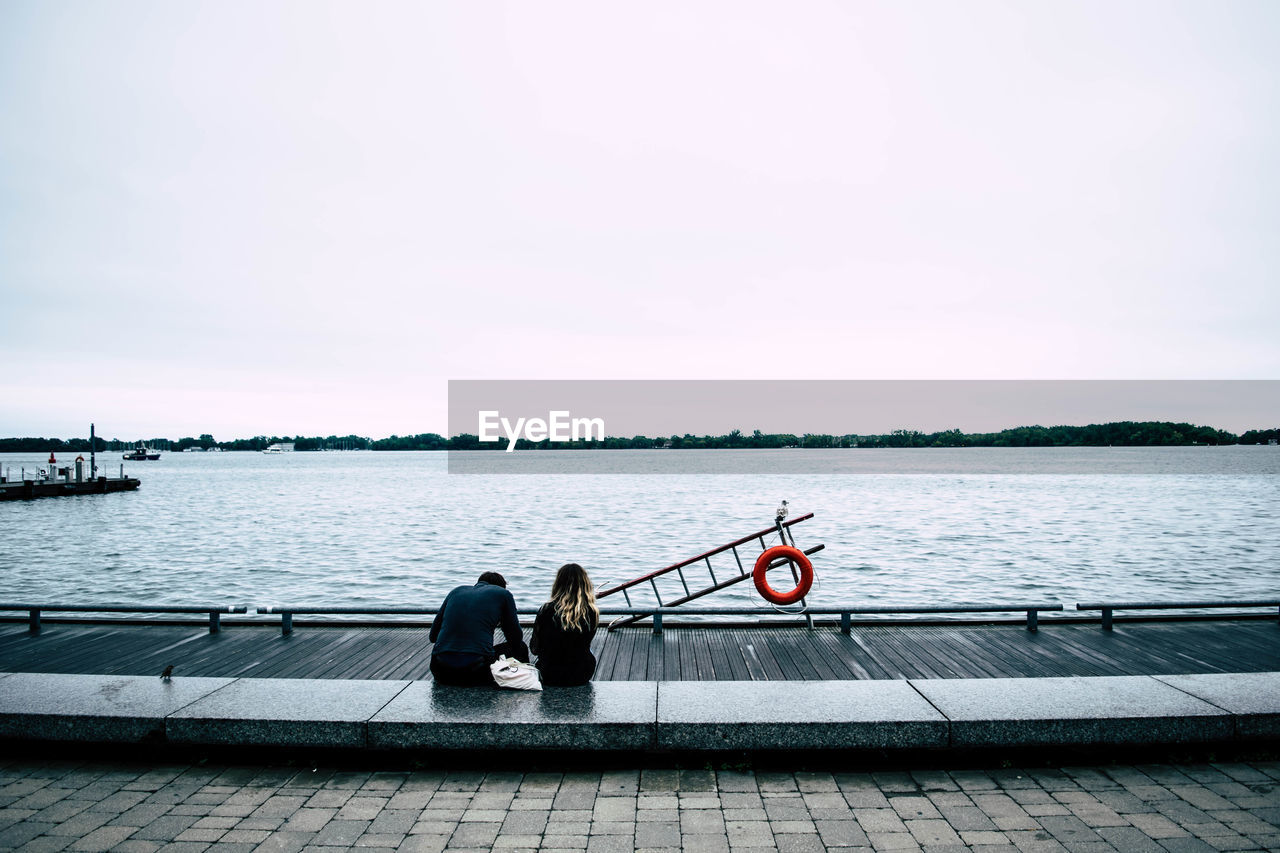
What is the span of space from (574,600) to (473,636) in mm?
888

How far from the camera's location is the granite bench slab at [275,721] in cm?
521

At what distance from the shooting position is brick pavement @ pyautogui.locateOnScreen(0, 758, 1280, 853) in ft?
13.7

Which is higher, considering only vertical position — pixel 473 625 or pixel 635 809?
pixel 473 625

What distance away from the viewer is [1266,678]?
19.4 ft

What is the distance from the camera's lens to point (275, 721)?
5219mm

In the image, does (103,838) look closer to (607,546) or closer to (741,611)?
(741,611)

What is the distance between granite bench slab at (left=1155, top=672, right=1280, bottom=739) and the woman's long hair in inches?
187

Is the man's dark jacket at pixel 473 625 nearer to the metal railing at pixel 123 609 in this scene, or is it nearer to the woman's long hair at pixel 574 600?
the woman's long hair at pixel 574 600

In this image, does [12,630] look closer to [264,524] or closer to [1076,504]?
[264,524]

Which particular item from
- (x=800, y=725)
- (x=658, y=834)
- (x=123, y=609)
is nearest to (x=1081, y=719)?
(x=800, y=725)

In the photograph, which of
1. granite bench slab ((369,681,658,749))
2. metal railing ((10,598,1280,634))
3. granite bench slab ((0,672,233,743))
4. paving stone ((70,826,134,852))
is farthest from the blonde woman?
paving stone ((70,826,134,852))

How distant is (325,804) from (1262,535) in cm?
4418

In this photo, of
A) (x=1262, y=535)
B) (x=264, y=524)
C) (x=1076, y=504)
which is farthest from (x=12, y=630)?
(x=1076, y=504)

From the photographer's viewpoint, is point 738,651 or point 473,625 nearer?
point 473,625
